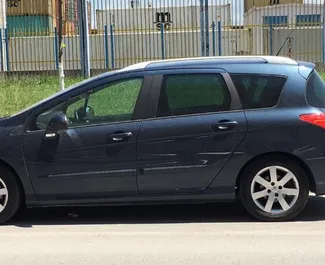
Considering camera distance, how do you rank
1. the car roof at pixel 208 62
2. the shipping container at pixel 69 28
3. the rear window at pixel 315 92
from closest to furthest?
1. the rear window at pixel 315 92
2. the car roof at pixel 208 62
3. the shipping container at pixel 69 28

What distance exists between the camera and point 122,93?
5.78 meters

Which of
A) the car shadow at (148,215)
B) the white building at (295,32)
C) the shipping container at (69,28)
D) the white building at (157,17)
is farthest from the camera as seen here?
the shipping container at (69,28)

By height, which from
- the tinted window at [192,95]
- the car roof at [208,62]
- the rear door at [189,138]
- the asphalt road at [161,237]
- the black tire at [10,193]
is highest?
the car roof at [208,62]

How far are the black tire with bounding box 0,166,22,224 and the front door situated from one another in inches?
7.9

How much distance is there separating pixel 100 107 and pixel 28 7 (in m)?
18.5

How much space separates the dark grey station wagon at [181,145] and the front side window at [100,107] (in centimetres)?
1

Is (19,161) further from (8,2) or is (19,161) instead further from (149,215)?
(8,2)

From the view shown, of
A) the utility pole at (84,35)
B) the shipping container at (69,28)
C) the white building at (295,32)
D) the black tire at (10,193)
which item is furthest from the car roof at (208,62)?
the shipping container at (69,28)

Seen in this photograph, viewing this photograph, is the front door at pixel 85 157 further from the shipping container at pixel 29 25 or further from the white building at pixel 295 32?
the shipping container at pixel 29 25

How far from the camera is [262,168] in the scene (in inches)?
217

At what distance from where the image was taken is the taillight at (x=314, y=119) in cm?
544

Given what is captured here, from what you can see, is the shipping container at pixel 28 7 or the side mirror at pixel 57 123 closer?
the side mirror at pixel 57 123

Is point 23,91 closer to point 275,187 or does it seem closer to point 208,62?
point 208,62

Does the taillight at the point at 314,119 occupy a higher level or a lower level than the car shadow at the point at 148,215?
higher
